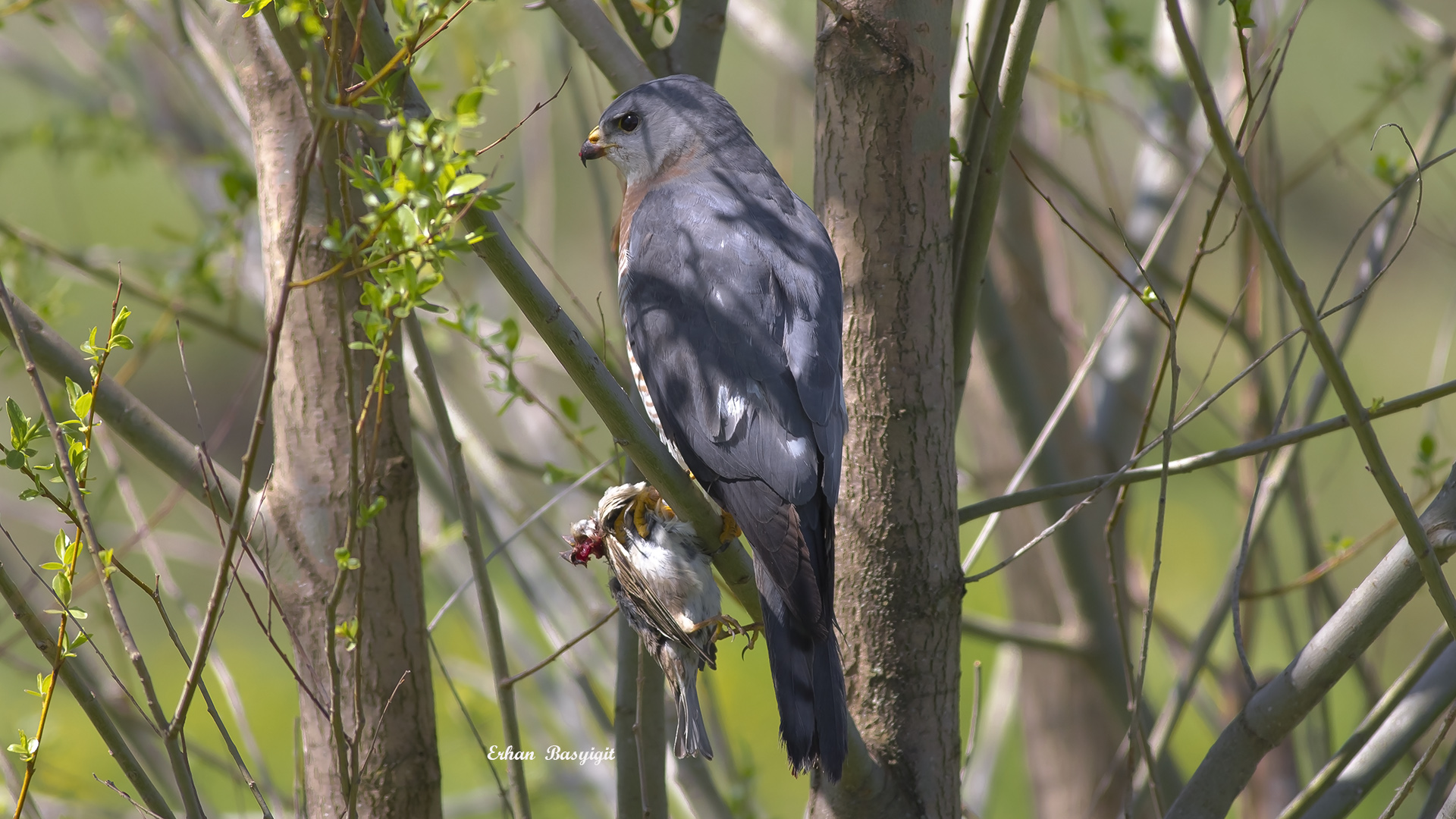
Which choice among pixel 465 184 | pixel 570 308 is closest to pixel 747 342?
pixel 465 184

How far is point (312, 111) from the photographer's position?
119 cm

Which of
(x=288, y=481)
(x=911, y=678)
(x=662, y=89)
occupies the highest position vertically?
(x=662, y=89)

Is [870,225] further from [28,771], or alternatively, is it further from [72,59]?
[72,59]

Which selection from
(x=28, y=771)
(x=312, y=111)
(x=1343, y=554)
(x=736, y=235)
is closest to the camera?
(x=312, y=111)

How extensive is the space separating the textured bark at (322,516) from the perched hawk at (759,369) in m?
0.59

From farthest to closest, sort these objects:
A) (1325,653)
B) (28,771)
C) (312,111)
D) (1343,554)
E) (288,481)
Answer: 1. (1343,554)
2. (288,481)
3. (1325,653)
4. (28,771)
5. (312,111)

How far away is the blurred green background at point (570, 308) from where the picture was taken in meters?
3.49

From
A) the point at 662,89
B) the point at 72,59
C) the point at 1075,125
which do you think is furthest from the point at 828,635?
the point at 72,59

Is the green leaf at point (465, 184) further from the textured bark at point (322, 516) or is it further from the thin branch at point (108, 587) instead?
the textured bark at point (322, 516)

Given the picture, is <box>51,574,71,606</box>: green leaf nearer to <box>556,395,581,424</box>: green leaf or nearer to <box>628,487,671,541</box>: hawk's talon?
<box>628,487,671,541</box>: hawk's talon

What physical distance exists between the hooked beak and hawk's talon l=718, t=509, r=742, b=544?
1.25 meters

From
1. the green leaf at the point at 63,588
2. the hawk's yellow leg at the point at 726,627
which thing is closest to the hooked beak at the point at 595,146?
the hawk's yellow leg at the point at 726,627

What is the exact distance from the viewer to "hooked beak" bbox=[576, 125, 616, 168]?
9.75ft

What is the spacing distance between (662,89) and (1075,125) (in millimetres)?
1552
